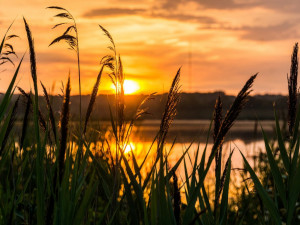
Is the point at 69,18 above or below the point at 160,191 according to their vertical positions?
above

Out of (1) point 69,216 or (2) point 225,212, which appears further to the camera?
(2) point 225,212

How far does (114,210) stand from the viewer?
1.84m

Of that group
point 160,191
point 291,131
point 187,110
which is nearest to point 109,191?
point 160,191

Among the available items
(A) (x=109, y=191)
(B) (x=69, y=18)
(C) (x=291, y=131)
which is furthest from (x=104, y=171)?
(C) (x=291, y=131)

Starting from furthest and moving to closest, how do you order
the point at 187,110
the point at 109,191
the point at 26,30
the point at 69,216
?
1. the point at 187,110
2. the point at 109,191
3. the point at 69,216
4. the point at 26,30

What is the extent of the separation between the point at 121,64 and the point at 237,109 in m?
0.54

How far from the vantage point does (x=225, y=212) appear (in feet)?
6.62

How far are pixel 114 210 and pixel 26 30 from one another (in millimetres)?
832

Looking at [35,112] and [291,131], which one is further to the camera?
[291,131]

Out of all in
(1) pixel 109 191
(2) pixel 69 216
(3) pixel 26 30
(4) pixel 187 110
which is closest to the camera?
(3) pixel 26 30

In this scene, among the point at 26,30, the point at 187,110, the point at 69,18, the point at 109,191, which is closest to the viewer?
the point at 26,30

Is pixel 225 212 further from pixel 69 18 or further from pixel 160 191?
pixel 69 18

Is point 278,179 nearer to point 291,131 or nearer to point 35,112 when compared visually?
point 291,131

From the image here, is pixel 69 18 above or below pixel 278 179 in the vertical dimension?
above
